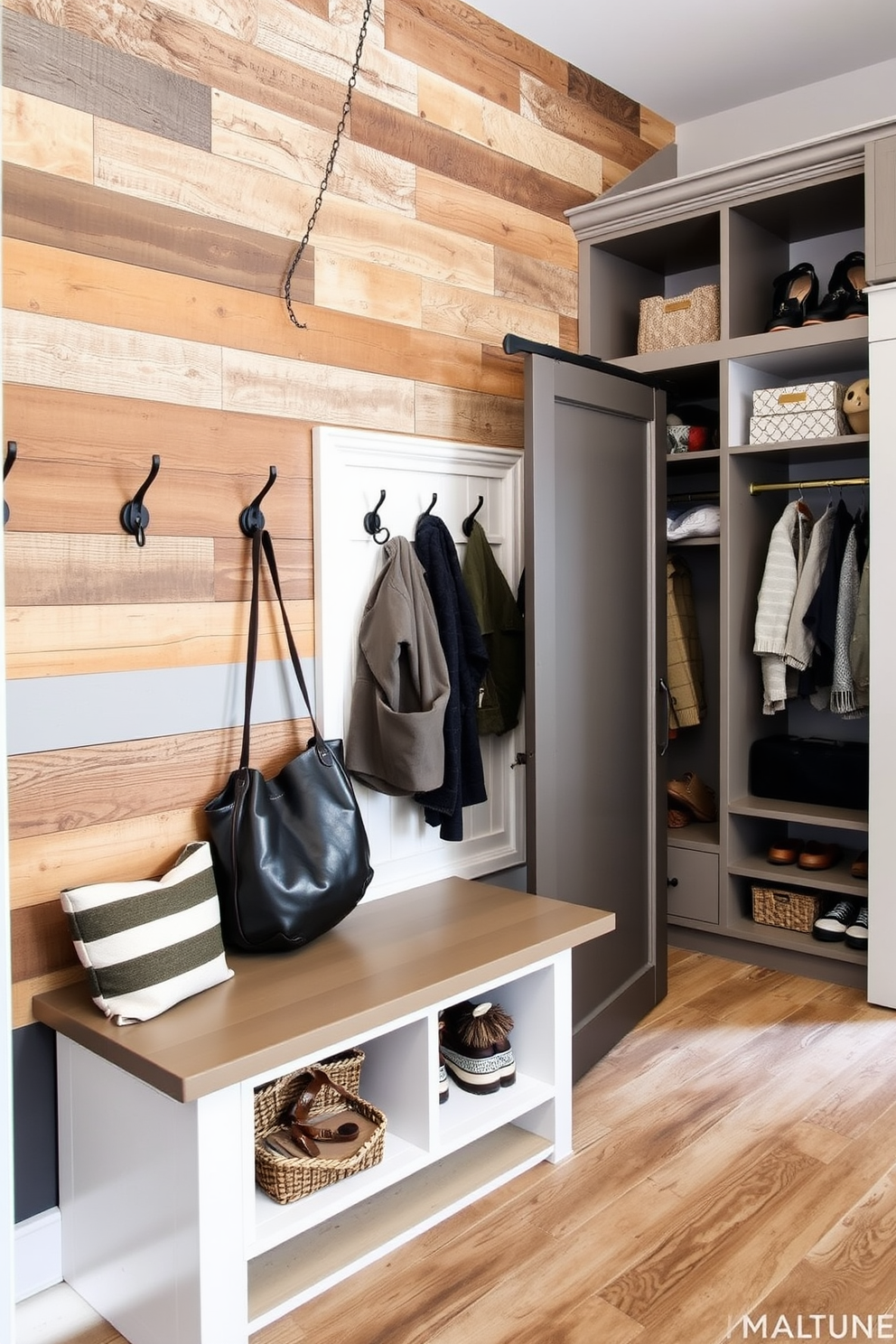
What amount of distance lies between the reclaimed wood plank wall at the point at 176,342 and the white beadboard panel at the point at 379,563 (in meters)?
0.07

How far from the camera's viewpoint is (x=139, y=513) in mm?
2031

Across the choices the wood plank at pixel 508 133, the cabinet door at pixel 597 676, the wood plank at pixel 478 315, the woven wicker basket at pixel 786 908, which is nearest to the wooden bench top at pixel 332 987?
the cabinet door at pixel 597 676

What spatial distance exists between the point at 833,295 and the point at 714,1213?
246cm

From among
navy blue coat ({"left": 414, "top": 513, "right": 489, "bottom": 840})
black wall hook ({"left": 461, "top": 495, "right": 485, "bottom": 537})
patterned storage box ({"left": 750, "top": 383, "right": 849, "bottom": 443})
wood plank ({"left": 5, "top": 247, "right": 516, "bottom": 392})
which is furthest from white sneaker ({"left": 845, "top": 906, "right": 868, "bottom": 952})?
wood plank ({"left": 5, "top": 247, "right": 516, "bottom": 392})

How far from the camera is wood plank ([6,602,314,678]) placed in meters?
1.90

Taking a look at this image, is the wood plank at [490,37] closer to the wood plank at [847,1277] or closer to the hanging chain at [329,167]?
the hanging chain at [329,167]

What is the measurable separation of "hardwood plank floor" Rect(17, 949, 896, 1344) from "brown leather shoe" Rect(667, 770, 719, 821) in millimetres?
972

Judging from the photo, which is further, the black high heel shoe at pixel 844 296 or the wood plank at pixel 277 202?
the black high heel shoe at pixel 844 296

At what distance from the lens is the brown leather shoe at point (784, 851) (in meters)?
3.42

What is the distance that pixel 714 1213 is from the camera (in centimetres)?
207

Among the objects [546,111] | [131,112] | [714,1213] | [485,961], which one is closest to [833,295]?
[546,111]

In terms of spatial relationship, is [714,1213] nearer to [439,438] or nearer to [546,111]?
[439,438]

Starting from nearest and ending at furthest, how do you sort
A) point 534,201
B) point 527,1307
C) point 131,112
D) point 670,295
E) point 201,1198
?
point 201,1198
point 527,1307
point 131,112
point 534,201
point 670,295

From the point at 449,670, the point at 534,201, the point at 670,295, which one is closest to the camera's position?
the point at 449,670
